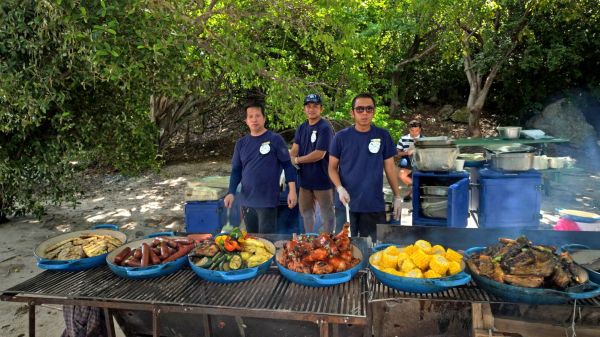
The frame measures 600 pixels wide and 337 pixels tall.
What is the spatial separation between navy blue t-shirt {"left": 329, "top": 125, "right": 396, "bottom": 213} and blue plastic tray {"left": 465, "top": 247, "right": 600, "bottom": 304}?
1815mm

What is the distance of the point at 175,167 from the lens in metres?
12.8

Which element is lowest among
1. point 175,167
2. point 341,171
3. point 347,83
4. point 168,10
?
point 175,167

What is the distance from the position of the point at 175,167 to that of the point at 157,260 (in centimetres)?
1042

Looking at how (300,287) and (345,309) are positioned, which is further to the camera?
(300,287)

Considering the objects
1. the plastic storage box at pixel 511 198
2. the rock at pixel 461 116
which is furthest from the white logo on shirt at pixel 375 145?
the rock at pixel 461 116

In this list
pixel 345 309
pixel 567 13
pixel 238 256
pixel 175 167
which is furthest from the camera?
pixel 175 167

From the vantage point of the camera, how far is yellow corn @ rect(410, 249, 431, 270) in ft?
8.28

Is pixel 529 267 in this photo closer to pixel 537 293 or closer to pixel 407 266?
pixel 537 293

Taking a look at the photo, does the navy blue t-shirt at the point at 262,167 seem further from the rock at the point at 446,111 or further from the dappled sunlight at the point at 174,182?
the rock at the point at 446,111

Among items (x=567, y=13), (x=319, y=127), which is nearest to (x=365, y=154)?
(x=319, y=127)

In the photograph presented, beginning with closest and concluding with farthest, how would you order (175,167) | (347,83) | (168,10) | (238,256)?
(238,256), (168,10), (347,83), (175,167)

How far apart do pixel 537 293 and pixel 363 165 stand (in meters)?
2.15

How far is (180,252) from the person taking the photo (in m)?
3.02

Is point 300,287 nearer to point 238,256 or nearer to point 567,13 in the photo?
point 238,256
